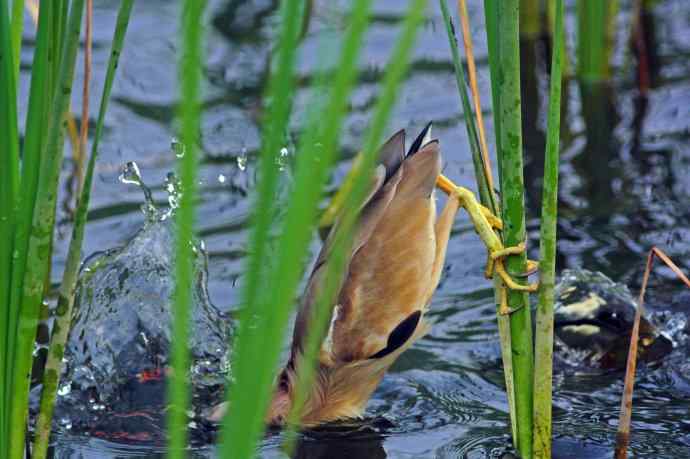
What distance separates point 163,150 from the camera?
548cm

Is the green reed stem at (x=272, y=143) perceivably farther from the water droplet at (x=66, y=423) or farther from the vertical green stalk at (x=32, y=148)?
the water droplet at (x=66, y=423)

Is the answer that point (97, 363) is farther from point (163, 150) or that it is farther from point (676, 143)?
point (676, 143)

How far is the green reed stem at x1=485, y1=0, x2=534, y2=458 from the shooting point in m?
2.27

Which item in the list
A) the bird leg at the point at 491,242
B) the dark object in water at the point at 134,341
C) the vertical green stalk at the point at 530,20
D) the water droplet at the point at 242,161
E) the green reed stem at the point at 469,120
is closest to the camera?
the green reed stem at the point at 469,120

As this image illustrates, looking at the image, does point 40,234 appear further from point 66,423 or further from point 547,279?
point 66,423

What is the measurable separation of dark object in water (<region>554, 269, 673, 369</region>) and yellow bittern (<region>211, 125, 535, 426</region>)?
0.69m

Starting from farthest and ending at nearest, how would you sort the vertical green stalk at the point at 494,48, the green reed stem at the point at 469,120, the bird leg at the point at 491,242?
the bird leg at the point at 491,242, the green reed stem at the point at 469,120, the vertical green stalk at the point at 494,48

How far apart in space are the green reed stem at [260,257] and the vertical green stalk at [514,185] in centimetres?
104

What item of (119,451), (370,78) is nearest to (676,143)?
(370,78)

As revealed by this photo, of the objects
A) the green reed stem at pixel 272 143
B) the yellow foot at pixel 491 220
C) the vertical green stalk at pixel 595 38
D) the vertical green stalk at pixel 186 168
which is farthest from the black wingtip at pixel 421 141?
the vertical green stalk at pixel 595 38

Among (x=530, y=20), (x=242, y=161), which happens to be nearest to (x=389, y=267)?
(x=242, y=161)

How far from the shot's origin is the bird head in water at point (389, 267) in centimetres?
321

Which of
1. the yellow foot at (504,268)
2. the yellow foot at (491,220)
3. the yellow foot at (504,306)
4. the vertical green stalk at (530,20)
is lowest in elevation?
the yellow foot at (504,306)

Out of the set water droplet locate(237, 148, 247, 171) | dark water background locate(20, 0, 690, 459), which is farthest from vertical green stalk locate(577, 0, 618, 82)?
water droplet locate(237, 148, 247, 171)
